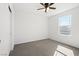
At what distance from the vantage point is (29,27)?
16.6ft

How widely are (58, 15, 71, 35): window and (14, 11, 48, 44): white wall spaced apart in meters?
1.46

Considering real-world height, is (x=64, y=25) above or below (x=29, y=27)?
above

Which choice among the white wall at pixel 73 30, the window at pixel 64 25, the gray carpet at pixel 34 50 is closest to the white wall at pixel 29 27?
the white wall at pixel 73 30

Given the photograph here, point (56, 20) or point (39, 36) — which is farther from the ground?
point (56, 20)

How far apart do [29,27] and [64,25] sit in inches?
93.3

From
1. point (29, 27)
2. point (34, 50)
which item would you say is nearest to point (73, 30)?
point (34, 50)

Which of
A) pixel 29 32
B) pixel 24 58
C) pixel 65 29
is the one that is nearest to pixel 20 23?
pixel 29 32

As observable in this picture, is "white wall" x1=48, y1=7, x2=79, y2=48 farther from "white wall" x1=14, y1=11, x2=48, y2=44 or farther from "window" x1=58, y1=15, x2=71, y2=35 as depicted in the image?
"white wall" x1=14, y1=11, x2=48, y2=44

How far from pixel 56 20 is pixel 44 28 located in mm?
1269

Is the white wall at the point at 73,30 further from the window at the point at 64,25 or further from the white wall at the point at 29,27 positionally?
the white wall at the point at 29,27

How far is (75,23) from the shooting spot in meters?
3.76

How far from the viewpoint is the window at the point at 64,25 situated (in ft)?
14.1

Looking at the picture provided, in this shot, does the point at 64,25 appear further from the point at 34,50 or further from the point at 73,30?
the point at 34,50

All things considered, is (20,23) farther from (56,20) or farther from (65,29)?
(65,29)
